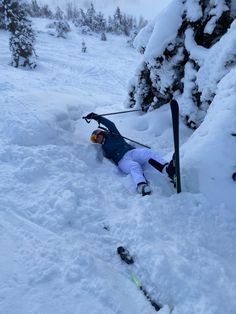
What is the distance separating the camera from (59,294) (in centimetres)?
309

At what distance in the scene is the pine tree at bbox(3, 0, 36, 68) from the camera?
1606cm

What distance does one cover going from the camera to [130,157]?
5.81 m

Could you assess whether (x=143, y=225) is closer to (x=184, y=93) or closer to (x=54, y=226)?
(x=54, y=226)

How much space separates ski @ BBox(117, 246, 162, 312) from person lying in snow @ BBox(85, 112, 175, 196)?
1.22 metres

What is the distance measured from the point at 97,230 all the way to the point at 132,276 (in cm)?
80

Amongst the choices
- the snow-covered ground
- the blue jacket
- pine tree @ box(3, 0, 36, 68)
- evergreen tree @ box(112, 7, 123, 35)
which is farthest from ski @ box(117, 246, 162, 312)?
evergreen tree @ box(112, 7, 123, 35)

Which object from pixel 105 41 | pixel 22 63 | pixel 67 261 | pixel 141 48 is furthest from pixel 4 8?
pixel 67 261

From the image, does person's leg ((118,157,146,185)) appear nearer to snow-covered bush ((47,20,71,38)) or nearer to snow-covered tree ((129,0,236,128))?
snow-covered tree ((129,0,236,128))

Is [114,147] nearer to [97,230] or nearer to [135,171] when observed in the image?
[135,171]

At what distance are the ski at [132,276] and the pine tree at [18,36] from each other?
46.6 feet

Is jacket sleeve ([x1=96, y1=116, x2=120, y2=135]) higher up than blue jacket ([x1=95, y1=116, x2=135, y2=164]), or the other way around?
jacket sleeve ([x1=96, y1=116, x2=120, y2=135])

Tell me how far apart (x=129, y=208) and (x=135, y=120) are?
379 centimetres

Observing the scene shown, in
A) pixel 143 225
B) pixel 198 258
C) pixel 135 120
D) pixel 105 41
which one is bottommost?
pixel 105 41

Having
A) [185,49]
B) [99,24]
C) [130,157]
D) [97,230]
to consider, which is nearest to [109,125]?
[130,157]
